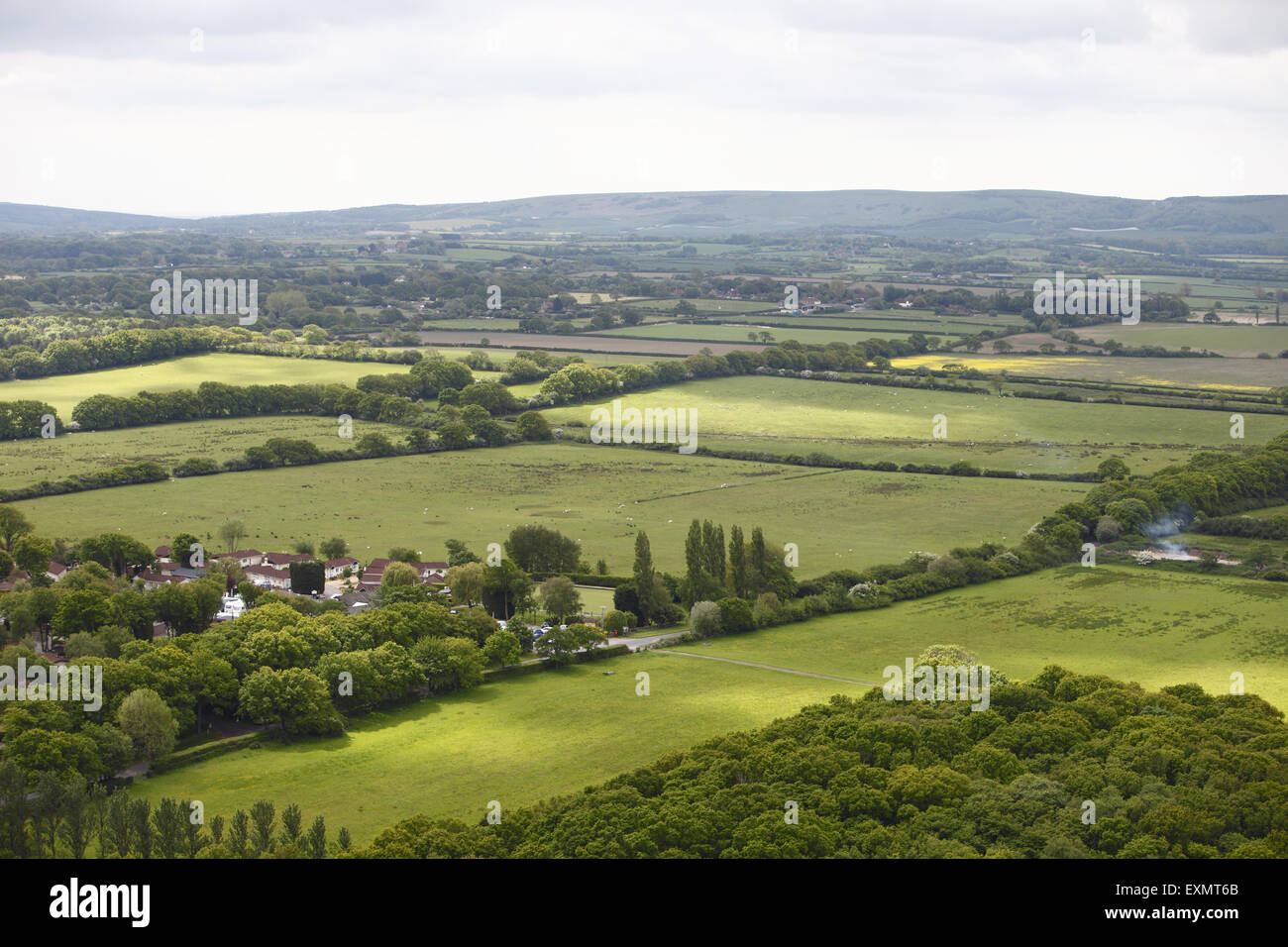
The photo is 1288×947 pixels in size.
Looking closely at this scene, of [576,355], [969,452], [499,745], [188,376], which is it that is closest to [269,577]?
[499,745]

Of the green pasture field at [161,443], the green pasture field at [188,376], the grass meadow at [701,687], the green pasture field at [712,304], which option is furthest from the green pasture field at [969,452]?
the green pasture field at [712,304]

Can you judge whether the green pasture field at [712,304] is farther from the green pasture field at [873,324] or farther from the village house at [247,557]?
the village house at [247,557]

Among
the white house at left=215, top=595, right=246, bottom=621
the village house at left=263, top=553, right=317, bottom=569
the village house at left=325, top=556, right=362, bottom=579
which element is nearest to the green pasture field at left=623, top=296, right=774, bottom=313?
the village house at left=325, top=556, right=362, bottom=579

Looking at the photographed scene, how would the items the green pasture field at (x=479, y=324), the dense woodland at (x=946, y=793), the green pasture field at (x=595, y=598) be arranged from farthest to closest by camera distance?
the green pasture field at (x=479, y=324)
the green pasture field at (x=595, y=598)
the dense woodland at (x=946, y=793)

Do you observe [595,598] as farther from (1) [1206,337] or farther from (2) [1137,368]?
(1) [1206,337]

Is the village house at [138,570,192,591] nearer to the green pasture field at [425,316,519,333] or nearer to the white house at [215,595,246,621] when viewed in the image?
the white house at [215,595,246,621]

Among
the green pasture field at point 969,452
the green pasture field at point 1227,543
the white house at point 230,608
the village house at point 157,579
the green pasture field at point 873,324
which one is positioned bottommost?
the white house at point 230,608
